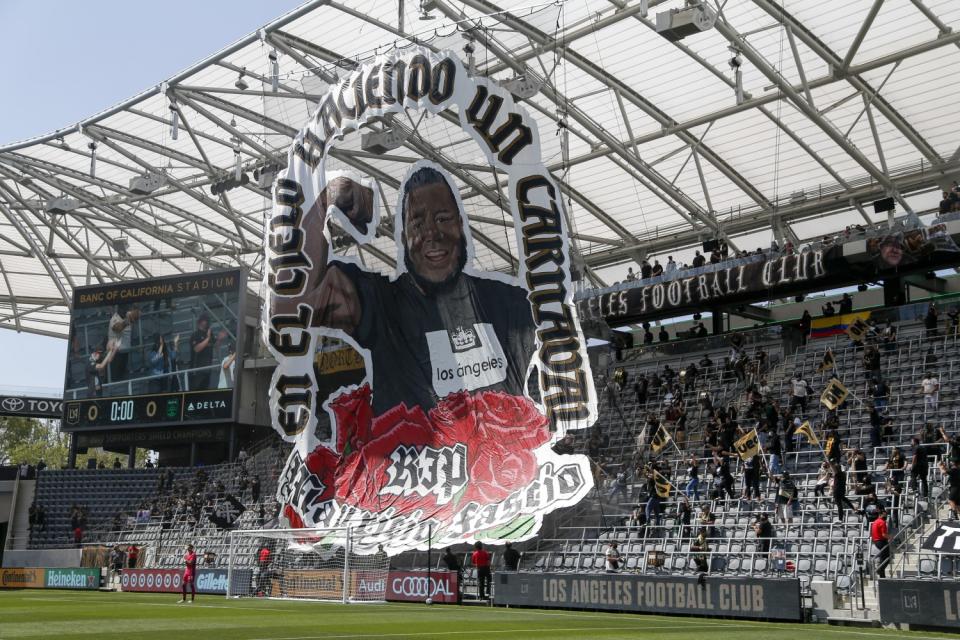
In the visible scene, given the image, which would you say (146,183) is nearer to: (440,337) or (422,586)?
(440,337)

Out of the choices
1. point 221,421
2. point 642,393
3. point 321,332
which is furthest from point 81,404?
point 642,393

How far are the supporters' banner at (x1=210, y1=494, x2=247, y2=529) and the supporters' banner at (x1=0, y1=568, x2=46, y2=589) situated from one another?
5.95 metres

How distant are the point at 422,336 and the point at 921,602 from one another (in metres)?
16.7

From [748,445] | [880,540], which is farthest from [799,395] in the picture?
[880,540]

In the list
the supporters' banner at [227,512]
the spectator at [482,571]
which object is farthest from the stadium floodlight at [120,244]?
the spectator at [482,571]

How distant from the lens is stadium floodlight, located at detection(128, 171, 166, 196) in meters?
41.3

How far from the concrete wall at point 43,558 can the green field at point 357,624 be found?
19921mm

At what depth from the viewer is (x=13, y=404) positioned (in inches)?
2255

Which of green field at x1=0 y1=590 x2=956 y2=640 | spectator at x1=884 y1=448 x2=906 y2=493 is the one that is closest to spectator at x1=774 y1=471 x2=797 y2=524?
spectator at x1=884 y1=448 x2=906 y2=493

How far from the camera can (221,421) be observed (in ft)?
149

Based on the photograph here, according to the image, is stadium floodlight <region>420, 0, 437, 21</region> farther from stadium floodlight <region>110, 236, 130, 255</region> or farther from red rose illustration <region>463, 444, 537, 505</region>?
stadium floodlight <region>110, 236, 130, 255</region>

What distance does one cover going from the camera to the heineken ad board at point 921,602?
51.6ft

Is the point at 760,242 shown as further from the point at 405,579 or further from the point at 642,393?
the point at 405,579

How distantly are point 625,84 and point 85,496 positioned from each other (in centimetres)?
2871
